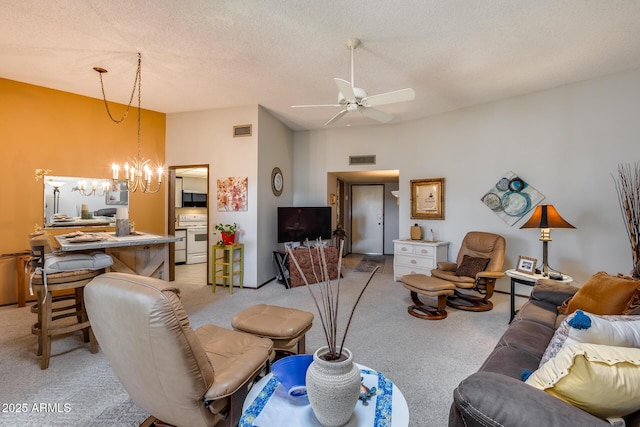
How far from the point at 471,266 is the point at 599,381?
10.3ft

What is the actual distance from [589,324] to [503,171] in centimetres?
374

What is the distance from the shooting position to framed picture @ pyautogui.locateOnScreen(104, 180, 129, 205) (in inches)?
172

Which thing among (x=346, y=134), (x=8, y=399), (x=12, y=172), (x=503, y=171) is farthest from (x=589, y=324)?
(x=12, y=172)

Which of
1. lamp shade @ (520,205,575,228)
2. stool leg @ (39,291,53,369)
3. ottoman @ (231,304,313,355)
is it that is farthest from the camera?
lamp shade @ (520,205,575,228)

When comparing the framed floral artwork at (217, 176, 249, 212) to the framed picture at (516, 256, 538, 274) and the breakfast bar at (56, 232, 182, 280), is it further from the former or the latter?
the framed picture at (516, 256, 538, 274)

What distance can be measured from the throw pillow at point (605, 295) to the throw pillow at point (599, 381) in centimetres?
106

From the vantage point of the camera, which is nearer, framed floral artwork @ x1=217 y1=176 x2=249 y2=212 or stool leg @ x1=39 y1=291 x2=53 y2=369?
stool leg @ x1=39 y1=291 x2=53 y2=369

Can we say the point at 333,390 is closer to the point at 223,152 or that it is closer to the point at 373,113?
the point at 373,113

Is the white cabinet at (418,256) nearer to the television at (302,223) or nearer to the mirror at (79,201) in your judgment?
the television at (302,223)

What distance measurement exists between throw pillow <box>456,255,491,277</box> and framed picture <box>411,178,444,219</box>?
1156 millimetres


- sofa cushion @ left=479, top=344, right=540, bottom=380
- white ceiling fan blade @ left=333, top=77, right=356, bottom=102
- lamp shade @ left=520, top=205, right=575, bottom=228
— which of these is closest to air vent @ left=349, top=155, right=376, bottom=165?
lamp shade @ left=520, top=205, right=575, bottom=228

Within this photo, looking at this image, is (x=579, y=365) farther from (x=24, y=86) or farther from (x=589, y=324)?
(x=24, y=86)

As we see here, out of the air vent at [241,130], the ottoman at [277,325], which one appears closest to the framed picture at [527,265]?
the ottoman at [277,325]

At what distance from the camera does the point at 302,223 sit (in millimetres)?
5211
